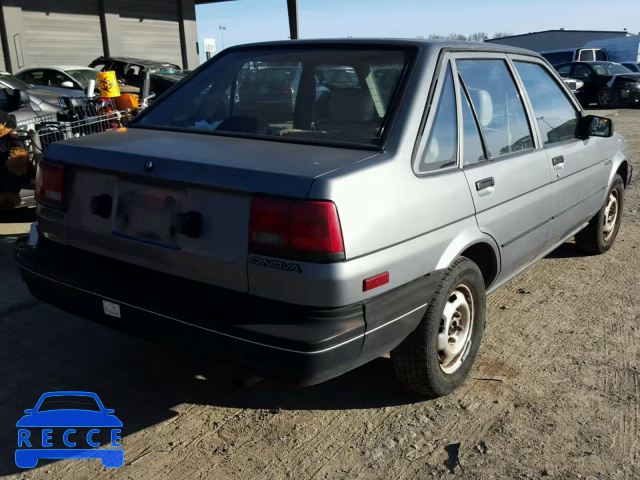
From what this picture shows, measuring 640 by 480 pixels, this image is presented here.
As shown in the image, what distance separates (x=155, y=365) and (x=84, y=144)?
51.1 inches

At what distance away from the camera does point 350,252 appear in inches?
98.0

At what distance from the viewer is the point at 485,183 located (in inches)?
130

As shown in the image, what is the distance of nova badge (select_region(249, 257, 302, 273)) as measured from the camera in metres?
2.46

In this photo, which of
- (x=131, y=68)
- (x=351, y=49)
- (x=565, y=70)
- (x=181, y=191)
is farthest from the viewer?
(x=565, y=70)

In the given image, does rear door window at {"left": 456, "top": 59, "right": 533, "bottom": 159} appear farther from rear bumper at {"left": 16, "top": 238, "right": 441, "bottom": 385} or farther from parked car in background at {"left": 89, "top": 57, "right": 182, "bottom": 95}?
parked car in background at {"left": 89, "top": 57, "right": 182, "bottom": 95}

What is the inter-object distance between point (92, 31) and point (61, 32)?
1451mm

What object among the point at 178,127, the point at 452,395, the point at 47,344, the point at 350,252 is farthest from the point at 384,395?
the point at 47,344

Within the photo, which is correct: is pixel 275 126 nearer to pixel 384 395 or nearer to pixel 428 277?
pixel 428 277

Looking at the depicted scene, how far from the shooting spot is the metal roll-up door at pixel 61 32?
2172 centimetres

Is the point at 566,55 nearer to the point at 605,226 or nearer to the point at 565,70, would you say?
the point at 565,70

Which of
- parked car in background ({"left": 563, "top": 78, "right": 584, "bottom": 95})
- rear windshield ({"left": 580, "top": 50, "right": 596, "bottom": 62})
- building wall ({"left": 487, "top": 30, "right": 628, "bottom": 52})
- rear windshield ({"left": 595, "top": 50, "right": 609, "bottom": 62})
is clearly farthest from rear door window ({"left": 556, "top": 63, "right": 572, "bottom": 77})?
building wall ({"left": 487, "top": 30, "right": 628, "bottom": 52})

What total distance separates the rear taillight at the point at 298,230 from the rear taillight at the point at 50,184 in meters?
1.17

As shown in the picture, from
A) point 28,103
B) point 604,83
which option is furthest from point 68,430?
point 604,83

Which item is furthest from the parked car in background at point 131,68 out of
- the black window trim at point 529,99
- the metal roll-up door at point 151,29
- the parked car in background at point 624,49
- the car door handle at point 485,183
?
the parked car in background at point 624,49
